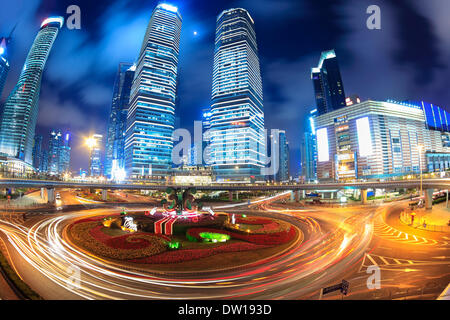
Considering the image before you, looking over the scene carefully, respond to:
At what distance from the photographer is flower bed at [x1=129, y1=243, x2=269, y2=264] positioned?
17750 mm

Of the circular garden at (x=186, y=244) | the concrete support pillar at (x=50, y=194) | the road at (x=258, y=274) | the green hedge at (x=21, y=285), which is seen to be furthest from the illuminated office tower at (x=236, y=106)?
the green hedge at (x=21, y=285)

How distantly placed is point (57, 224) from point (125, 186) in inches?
1729

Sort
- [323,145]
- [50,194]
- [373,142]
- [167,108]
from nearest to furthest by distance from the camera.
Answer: [50,194], [373,142], [323,145], [167,108]

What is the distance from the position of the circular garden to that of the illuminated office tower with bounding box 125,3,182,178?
417 feet

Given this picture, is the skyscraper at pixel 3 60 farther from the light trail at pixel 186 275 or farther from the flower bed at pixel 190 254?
the flower bed at pixel 190 254

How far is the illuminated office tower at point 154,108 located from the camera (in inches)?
5965

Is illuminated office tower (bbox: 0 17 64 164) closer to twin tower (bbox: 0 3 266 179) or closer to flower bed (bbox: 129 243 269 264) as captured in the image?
twin tower (bbox: 0 3 266 179)

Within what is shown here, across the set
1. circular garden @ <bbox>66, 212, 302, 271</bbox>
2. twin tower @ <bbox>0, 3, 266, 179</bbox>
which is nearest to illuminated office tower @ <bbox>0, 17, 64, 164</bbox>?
twin tower @ <bbox>0, 3, 266, 179</bbox>

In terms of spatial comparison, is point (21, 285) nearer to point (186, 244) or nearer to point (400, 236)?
point (186, 244)

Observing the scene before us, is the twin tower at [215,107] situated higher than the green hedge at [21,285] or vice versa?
the twin tower at [215,107]

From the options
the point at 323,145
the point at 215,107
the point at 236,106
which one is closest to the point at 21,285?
the point at 236,106

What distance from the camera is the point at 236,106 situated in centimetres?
15962

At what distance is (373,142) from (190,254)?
162604mm

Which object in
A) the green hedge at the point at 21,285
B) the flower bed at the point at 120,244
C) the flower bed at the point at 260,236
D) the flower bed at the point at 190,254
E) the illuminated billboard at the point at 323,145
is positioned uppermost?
the illuminated billboard at the point at 323,145
